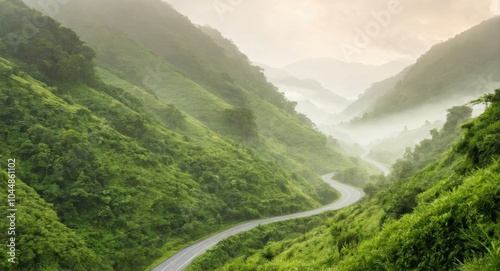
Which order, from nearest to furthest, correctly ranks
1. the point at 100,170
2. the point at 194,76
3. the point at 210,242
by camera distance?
the point at 100,170
the point at 210,242
the point at 194,76

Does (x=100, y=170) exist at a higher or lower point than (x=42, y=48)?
lower

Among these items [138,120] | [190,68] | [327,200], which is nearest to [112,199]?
[138,120]

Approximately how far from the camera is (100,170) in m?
42.9

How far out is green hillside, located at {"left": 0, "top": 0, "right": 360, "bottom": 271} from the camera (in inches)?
1332

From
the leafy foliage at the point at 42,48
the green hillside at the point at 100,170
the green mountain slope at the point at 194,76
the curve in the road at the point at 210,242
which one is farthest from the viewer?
the green mountain slope at the point at 194,76

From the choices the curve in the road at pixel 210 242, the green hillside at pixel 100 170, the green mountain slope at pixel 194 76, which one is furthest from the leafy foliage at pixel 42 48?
the curve in the road at pixel 210 242

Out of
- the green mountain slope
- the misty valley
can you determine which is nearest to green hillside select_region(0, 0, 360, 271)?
the misty valley

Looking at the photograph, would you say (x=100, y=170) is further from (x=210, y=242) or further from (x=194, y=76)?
(x=194, y=76)

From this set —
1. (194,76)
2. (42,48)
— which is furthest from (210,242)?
(194,76)

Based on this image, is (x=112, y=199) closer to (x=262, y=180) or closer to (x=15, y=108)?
(x=15, y=108)

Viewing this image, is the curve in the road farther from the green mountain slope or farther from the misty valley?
the green mountain slope

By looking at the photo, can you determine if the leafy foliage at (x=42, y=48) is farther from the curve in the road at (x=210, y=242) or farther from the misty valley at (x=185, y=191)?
the curve in the road at (x=210, y=242)

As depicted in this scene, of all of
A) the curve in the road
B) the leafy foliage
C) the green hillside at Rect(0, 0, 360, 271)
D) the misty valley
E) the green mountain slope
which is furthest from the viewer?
the green mountain slope

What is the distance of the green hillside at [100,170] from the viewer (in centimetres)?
3384
